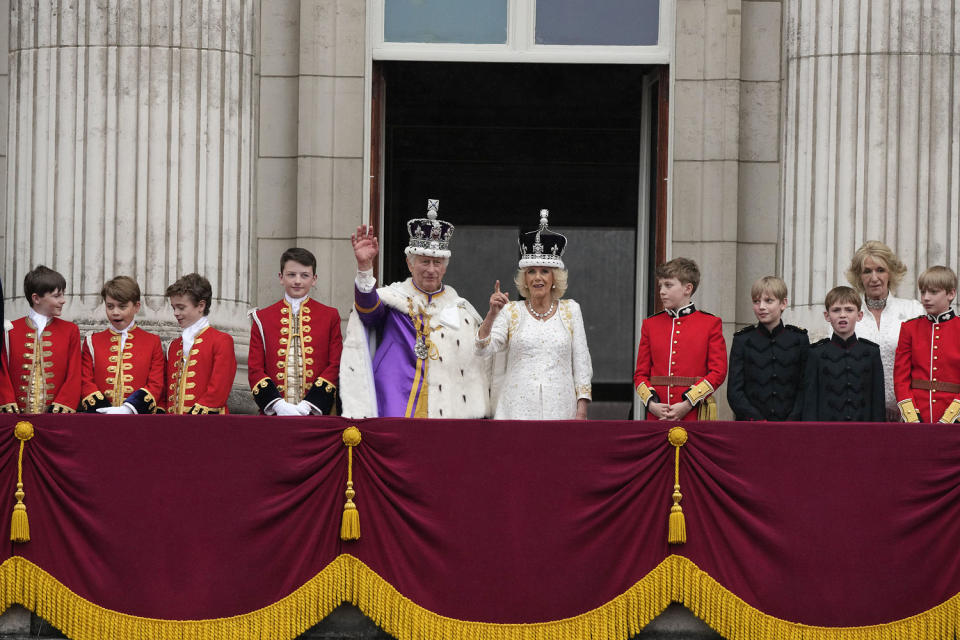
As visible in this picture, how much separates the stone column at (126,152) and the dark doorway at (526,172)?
7.83ft

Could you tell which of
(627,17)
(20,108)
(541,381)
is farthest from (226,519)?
(627,17)

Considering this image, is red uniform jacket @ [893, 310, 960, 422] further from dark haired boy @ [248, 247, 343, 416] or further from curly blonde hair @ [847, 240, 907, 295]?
dark haired boy @ [248, 247, 343, 416]

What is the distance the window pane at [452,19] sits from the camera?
45.3 feet

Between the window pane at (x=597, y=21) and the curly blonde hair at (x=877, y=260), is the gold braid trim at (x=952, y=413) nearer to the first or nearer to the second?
the curly blonde hair at (x=877, y=260)

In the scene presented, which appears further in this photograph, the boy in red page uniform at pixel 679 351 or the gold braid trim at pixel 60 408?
the boy in red page uniform at pixel 679 351

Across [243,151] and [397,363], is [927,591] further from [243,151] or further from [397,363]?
[243,151]

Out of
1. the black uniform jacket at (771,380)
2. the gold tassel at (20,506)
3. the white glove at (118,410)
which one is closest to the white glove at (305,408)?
the white glove at (118,410)

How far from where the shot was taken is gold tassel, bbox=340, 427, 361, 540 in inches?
380

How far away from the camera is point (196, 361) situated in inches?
427

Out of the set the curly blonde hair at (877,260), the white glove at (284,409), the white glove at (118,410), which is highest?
the curly blonde hair at (877,260)

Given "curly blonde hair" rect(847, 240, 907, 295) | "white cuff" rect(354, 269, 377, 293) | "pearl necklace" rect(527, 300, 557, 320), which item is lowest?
"pearl necklace" rect(527, 300, 557, 320)

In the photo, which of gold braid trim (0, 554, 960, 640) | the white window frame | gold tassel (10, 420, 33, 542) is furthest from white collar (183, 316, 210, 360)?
the white window frame

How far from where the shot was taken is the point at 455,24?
13836 mm

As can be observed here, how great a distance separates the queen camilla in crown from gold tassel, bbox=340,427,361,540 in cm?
132
